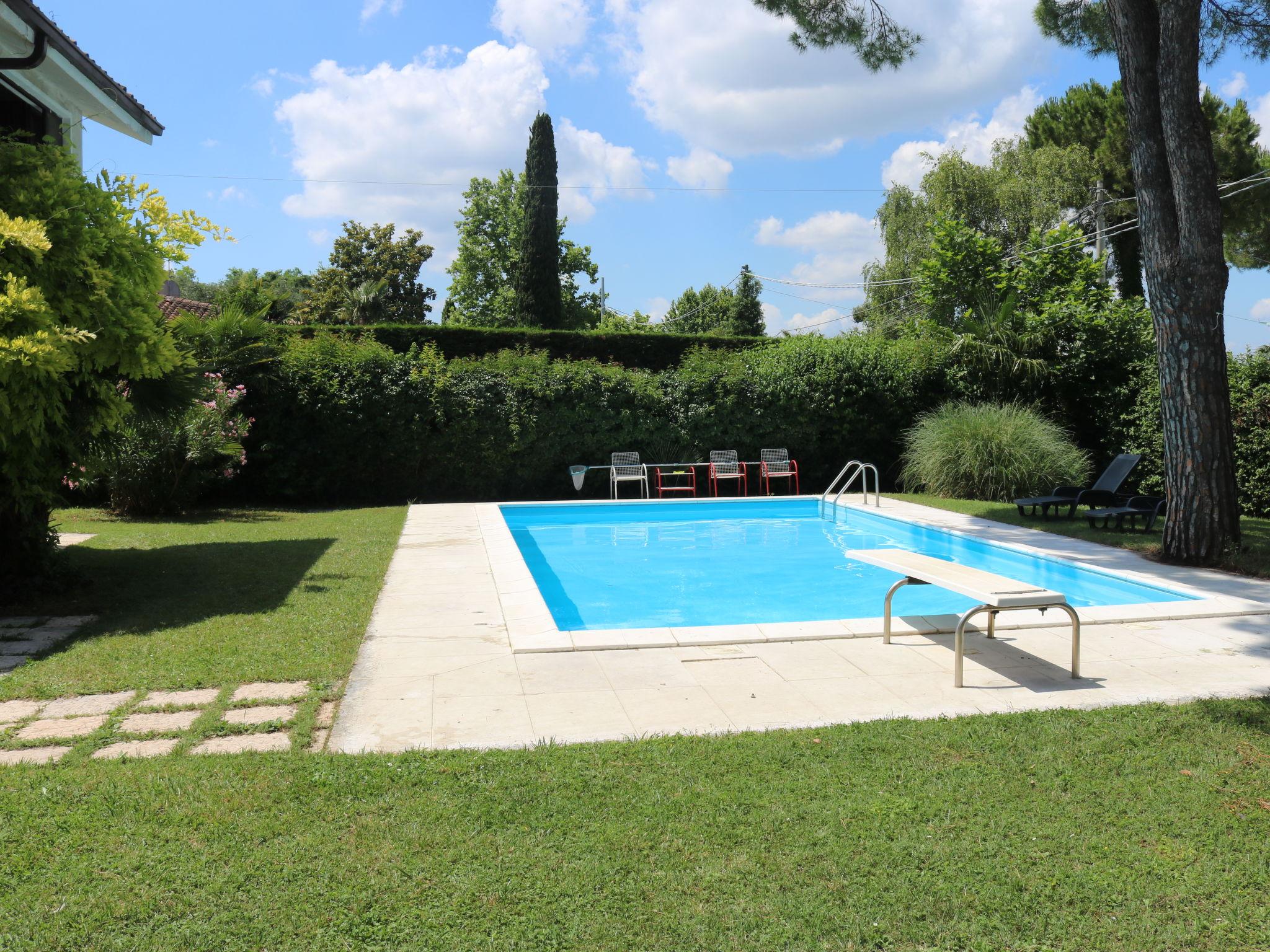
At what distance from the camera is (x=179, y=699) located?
4.42 metres

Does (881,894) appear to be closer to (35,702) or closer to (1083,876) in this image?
(1083,876)

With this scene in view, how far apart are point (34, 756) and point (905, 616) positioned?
5217 mm

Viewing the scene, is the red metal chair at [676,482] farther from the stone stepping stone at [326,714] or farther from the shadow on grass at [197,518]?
the stone stepping stone at [326,714]

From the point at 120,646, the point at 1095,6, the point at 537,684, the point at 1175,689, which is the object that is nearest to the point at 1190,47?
the point at 1095,6

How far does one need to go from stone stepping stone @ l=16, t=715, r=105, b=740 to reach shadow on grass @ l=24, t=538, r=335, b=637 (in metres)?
1.78

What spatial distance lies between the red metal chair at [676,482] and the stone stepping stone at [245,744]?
1110 cm

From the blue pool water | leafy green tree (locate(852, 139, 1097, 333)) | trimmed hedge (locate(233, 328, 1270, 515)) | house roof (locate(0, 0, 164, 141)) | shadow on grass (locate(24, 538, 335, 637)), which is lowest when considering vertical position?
the blue pool water

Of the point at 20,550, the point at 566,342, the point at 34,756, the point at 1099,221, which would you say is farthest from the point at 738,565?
the point at 1099,221

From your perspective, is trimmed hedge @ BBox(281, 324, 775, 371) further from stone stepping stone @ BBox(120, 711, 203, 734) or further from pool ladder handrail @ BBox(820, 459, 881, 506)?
stone stepping stone @ BBox(120, 711, 203, 734)

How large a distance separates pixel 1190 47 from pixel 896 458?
9.20m

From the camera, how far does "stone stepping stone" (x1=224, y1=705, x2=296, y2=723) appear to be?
4129mm

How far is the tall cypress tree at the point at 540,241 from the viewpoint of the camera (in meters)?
31.2

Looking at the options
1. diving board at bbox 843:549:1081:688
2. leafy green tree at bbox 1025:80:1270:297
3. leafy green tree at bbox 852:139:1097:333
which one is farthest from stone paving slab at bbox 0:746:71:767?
leafy green tree at bbox 1025:80:1270:297

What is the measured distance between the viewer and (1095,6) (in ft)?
35.3
